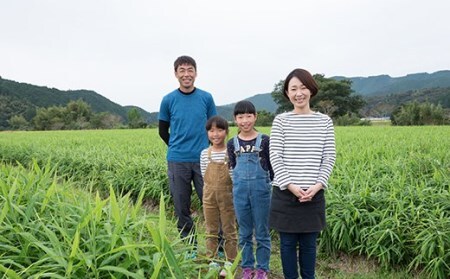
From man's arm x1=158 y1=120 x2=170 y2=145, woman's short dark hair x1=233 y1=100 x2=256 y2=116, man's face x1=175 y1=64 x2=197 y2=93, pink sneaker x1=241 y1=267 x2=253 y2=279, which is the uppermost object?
man's face x1=175 y1=64 x2=197 y2=93

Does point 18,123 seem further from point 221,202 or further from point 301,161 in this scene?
point 301,161

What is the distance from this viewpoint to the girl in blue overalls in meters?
2.73

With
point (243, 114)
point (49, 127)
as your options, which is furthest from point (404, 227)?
point (49, 127)

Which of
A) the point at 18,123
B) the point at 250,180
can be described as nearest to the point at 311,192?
the point at 250,180

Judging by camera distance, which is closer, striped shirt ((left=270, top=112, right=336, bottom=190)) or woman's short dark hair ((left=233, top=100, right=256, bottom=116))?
striped shirt ((left=270, top=112, right=336, bottom=190))

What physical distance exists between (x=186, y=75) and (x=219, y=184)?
3.28 feet

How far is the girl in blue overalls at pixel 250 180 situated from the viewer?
273cm

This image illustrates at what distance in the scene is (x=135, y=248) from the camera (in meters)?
1.89

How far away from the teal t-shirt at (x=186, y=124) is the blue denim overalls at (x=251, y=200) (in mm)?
626

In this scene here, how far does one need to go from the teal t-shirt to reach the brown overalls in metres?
0.31

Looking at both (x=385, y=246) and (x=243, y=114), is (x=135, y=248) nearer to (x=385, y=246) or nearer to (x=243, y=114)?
(x=243, y=114)

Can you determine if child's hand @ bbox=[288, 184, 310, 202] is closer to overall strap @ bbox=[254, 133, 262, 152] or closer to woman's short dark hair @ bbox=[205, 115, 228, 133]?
overall strap @ bbox=[254, 133, 262, 152]

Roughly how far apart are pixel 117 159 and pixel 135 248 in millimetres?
5791

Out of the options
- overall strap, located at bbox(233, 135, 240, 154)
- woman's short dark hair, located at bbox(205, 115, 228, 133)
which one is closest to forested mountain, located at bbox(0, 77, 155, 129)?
woman's short dark hair, located at bbox(205, 115, 228, 133)
